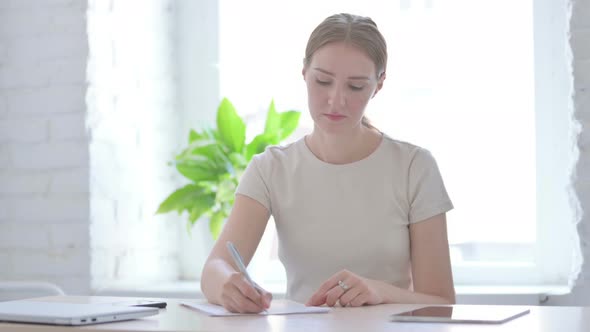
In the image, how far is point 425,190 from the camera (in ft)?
6.50

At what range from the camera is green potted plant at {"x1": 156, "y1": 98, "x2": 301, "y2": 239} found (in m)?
2.75

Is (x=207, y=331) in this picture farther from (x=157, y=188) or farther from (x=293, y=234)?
(x=157, y=188)

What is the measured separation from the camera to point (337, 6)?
9.95 ft

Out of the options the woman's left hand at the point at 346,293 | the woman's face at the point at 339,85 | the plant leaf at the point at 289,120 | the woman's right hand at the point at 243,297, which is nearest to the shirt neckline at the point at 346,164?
the woman's face at the point at 339,85

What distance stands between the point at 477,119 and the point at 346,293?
1.41 metres

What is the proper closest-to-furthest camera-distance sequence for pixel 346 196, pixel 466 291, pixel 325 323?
pixel 325 323, pixel 346 196, pixel 466 291

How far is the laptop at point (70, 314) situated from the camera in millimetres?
1341

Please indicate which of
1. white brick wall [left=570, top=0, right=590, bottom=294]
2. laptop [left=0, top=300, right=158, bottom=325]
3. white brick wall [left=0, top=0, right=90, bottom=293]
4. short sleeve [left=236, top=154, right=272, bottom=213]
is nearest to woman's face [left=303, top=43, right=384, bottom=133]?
short sleeve [left=236, top=154, right=272, bottom=213]

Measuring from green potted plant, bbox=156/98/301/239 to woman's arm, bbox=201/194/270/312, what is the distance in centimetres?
70

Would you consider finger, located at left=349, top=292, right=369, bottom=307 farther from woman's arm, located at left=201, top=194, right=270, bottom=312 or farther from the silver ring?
woman's arm, located at left=201, top=194, right=270, bottom=312


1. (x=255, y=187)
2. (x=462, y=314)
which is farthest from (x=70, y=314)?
(x=255, y=187)

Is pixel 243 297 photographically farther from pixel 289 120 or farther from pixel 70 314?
pixel 289 120

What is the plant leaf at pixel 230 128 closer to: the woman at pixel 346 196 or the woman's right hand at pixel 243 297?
the woman at pixel 346 196

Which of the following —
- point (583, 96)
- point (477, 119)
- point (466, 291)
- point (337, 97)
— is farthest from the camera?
point (477, 119)
